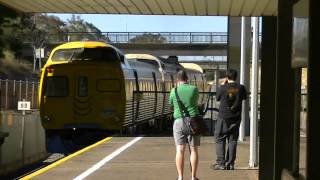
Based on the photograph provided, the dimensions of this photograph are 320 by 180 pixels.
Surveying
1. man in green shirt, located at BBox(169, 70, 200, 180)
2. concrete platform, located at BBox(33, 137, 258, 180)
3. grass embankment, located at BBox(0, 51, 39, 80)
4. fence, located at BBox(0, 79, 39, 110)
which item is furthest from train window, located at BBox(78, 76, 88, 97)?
grass embankment, located at BBox(0, 51, 39, 80)

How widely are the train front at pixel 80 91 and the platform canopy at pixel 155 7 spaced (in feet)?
36.5

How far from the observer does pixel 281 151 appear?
253 inches

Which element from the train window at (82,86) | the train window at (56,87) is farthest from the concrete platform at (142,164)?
the train window at (56,87)

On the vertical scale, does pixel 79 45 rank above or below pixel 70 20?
below

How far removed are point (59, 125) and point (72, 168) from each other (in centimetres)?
892

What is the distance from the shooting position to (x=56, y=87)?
20953mm

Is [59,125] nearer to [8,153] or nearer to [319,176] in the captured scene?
[8,153]

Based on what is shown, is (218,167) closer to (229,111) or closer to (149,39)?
(229,111)

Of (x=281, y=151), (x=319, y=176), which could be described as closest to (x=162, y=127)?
(x=281, y=151)

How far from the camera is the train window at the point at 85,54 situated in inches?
820

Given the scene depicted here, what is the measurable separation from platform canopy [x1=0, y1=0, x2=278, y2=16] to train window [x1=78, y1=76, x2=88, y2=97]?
37.6ft

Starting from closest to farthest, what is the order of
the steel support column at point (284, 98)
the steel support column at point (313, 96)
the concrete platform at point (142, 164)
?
1. the steel support column at point (313, 96)
2. the steel support column at point (284, 98)
3. the concrete platform at point (142, 164)

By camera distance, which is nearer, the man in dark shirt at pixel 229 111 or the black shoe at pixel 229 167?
the man in dark shirt at pixel 229 111

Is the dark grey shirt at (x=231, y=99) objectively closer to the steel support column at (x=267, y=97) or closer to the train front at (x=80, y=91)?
the steel support column at (x=267, y=97)
